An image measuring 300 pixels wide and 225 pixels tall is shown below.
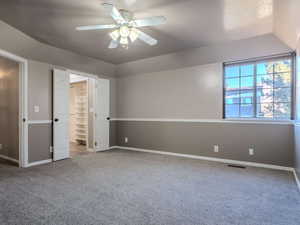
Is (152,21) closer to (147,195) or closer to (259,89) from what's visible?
(147,195)

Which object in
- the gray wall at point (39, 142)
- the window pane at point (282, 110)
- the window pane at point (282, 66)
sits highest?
the window pane at point (282, 66)

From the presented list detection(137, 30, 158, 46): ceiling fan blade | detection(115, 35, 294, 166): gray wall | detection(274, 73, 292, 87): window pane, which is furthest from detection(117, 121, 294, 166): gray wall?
detection(137, 30, 158, 46): ceiling fan blade

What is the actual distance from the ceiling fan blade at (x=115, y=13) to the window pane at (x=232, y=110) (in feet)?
9.31

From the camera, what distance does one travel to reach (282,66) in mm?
3389

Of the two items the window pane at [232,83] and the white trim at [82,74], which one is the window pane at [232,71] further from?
the white trim at [82,74]

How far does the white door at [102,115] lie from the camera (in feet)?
16.5

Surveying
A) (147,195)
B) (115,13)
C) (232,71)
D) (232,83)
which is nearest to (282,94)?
(232,83)

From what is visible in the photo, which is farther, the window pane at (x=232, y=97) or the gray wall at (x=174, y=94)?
the gray wall at (x=174, y=94)

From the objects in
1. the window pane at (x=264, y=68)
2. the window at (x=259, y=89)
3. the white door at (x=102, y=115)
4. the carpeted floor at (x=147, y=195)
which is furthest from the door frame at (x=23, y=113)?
the window pane at (x=264, y=68)

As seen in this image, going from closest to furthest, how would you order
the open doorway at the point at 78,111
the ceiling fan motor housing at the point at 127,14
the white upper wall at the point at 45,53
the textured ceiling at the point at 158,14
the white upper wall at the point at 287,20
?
1. the white upper wall at the point at 287,20
2. the textured ceiling at the point at 158,14
3. the ceiling fan motor housing at the point at 127,14
4. the white upper wall at the point at 45,53
5. the open doorway at the point at 78,111

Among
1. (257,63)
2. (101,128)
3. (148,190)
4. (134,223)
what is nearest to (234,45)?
(257,63)

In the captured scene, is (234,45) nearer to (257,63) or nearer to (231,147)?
(257,63)

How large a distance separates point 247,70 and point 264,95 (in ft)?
2.04

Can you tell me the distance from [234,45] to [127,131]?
11.7 feet
